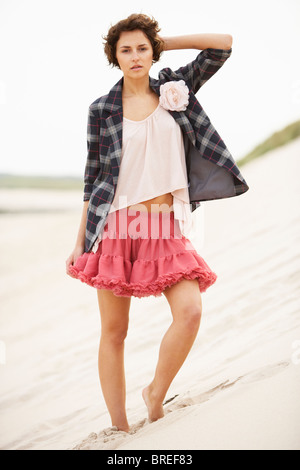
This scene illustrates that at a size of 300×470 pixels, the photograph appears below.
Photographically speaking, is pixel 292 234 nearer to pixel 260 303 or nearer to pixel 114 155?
pixel 260 303

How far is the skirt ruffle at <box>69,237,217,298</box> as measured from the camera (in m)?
2.20

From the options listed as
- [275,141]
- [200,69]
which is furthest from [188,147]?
[275,141]

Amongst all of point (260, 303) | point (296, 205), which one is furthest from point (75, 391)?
point (296, 205)

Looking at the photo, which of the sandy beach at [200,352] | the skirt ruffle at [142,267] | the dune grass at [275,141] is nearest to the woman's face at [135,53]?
the skirt ruffle at [142,267]

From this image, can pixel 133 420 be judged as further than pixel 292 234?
No

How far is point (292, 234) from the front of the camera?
17.0ft

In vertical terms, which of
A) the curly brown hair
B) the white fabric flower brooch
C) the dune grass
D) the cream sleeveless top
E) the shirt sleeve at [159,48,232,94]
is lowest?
the cream sleeveless top

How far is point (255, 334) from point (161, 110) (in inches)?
59.7

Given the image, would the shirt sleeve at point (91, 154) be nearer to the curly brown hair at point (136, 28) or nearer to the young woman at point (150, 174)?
the young woman at point (150, 174)

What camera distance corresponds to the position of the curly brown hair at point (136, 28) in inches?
89.4

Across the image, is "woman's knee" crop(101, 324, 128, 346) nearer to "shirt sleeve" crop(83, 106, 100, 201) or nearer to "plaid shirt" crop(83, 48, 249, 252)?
"plaid shirt" crop(83, 48, 249, 252)

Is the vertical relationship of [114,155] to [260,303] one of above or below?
above

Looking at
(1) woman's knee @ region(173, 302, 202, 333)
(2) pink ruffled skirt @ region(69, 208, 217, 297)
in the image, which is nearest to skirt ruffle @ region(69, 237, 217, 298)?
(2) pink ruffled skirt @ region(69, 208, 217, 297)

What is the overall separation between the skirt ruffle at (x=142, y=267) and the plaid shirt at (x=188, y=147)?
89 millimetres
